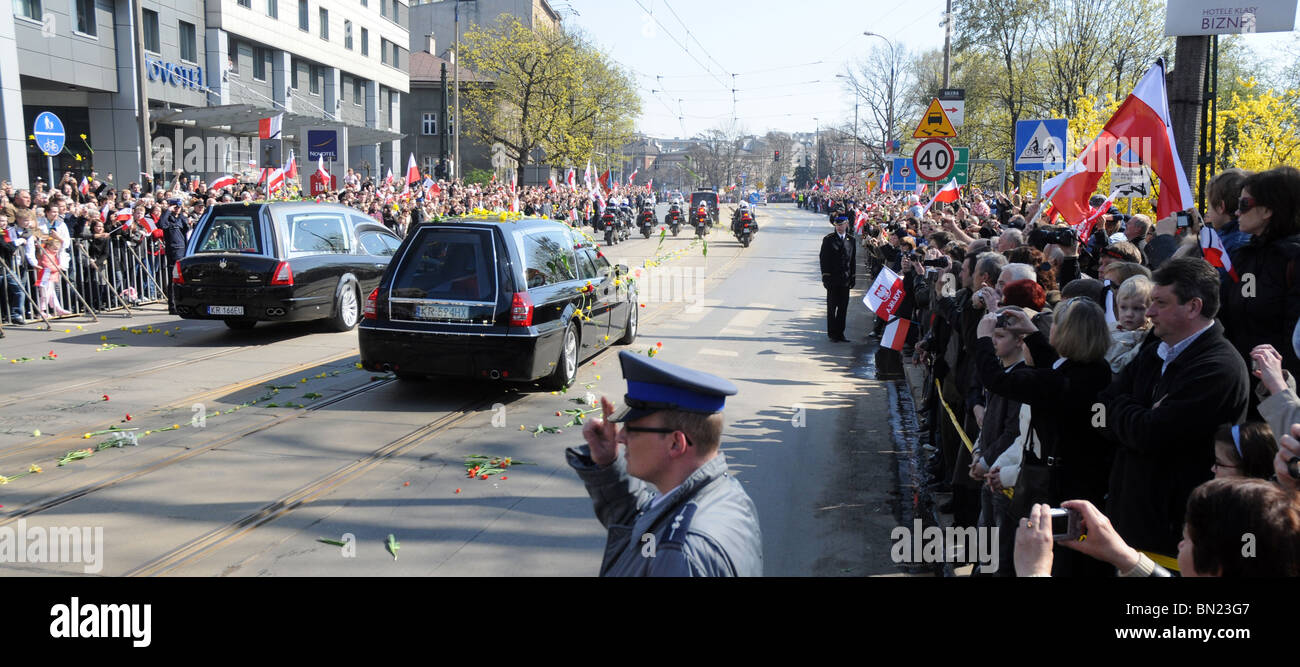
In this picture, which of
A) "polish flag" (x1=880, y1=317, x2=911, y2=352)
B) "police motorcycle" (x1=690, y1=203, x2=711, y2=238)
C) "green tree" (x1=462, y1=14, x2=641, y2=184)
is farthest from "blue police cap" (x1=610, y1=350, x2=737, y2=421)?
"green tree" (x1=462, y1=14, x2=641, y2=184)

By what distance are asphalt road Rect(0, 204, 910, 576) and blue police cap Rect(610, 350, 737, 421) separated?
274cm

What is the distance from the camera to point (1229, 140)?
24.3 meters

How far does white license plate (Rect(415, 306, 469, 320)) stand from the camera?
910 centimetres

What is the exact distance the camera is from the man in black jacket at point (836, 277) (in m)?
13.8

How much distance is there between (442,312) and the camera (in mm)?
9148

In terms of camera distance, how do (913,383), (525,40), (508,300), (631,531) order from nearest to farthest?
(631,531) → (508,300) → (913,383) → (525,40)

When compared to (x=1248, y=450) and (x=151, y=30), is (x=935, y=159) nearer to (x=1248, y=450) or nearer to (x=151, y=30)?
(x=1248, y=450)

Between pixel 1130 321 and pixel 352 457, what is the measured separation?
5416 mm

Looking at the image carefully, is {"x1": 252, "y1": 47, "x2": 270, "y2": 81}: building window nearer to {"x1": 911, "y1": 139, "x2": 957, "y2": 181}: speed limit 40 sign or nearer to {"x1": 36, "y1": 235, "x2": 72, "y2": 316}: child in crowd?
{"x1": 36, "y1": 235, "x2": 72, "y2": 316}: child in crowd

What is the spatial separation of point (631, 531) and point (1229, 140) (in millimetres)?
26988

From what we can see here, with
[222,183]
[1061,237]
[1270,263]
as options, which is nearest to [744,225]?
[222,183]

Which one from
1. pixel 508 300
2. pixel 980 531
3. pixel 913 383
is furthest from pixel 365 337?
pixel 980 531

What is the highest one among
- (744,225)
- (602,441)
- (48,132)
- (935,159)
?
(48,132)
